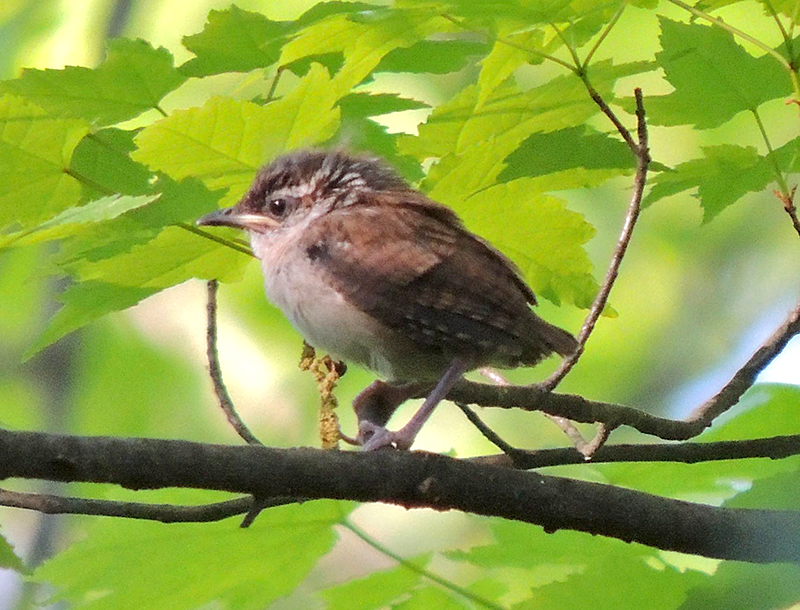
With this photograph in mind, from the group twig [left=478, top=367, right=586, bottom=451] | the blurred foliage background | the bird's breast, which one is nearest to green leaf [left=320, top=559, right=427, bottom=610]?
twig [left=478, top=367, right=586, bottom=451]

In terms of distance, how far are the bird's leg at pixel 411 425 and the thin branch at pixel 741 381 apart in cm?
58

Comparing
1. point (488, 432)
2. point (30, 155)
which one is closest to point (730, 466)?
point (488, 432)

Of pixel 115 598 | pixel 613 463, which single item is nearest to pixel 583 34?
pixel 613 463

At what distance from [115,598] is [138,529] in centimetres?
16

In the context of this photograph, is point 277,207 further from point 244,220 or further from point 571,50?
point 571,50

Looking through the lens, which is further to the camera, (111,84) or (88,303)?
(88,303)

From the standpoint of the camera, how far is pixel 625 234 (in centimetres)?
232

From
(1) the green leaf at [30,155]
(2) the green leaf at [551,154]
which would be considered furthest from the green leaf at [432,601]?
(1) the green leaf at [30,155]

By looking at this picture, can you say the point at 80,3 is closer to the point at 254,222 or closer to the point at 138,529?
the point at 254,222

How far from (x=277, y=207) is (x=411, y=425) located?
966mm

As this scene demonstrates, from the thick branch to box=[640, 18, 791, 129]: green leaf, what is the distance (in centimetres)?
86

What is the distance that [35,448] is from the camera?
179 cm

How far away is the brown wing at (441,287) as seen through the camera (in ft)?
8.14

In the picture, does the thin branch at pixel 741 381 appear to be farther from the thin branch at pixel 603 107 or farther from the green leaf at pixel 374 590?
the green leaf at pixel 374 590
